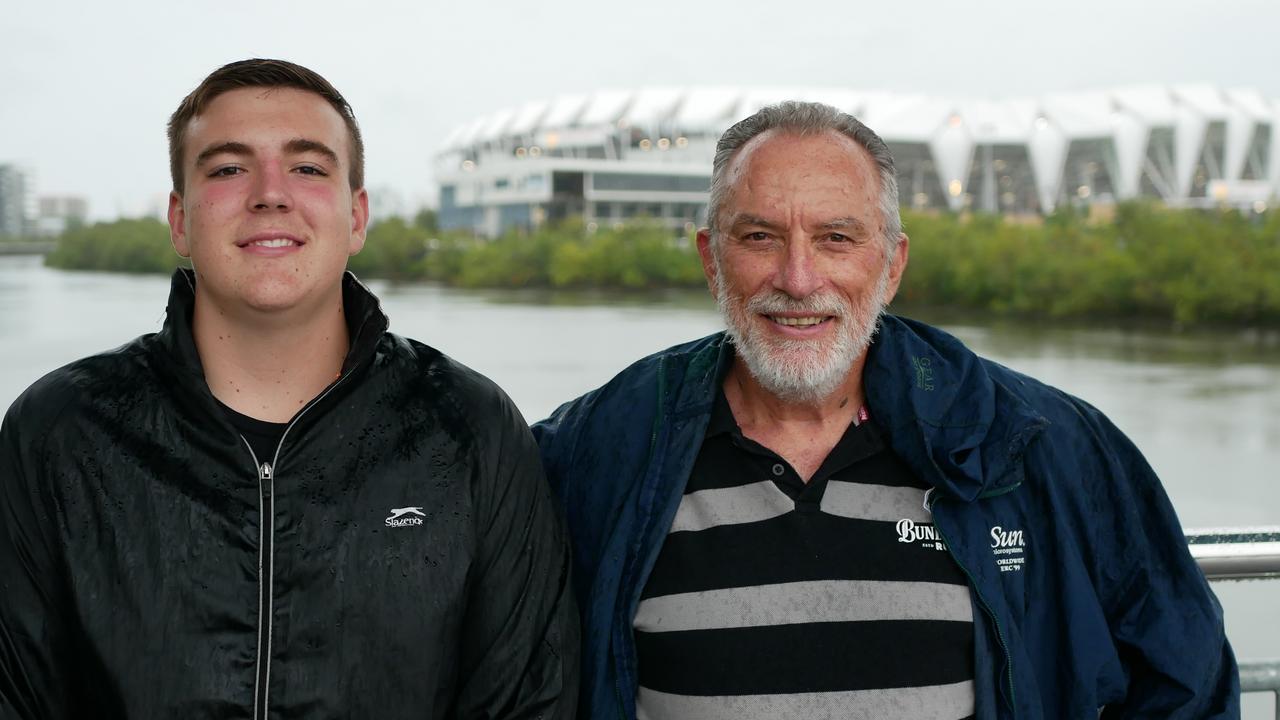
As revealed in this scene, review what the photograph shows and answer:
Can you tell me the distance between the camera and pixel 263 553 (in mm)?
1043

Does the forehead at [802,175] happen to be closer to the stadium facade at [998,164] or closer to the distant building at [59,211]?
the distant building at [59,211]

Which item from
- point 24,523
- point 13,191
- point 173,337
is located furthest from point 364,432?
point 13,191

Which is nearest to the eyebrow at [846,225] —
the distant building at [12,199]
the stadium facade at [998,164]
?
the distant building at [12,199]

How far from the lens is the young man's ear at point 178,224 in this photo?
3.64 feet

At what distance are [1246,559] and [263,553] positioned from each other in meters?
1.14

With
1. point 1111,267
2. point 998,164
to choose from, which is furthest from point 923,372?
point 998,164

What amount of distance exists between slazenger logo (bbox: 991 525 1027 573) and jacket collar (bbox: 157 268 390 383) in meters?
0.68

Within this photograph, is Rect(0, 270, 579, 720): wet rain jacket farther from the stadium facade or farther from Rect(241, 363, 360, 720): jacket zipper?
the stadium facade

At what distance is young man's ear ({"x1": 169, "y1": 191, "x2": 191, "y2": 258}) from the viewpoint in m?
1.11

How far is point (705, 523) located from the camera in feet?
4.06

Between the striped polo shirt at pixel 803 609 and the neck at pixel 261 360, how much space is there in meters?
0.42

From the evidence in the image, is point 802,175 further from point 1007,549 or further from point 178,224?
point 178,224

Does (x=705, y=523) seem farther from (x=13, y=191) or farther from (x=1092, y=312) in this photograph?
(x=1092, y=312)

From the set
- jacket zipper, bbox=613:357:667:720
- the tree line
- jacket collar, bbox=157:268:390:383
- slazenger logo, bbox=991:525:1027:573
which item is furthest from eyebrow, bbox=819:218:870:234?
the tree line
